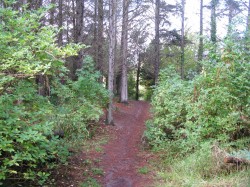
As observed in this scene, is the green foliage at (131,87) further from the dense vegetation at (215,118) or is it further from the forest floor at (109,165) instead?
the dense vegetation at (215,118)

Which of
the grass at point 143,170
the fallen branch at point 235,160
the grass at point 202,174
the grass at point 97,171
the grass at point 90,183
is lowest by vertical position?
the grass at point 143,170

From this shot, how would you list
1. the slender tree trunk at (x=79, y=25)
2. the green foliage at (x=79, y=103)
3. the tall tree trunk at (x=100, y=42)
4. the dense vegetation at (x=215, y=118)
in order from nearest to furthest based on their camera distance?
the dense vegetation at (x=215, y=118), the green foliage at (x=79, y=103), the slender tree trunk at (x=79, y=25), the tall tree trunk at (x=100, y=42)

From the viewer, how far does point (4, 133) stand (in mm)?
3250

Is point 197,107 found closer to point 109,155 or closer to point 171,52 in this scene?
point 109,155

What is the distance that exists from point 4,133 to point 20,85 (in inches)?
42.8

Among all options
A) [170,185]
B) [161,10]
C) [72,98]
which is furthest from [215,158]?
[161,10]

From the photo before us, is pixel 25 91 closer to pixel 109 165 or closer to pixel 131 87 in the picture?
pixel 109 165

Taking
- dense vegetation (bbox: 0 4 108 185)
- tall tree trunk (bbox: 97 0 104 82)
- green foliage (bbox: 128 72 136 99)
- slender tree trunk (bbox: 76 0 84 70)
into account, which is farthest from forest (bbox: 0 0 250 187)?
green foliage (bbox: 128 72 136 99)


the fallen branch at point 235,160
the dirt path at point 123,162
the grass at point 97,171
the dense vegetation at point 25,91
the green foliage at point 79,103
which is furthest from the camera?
the green foliage at point 79,103

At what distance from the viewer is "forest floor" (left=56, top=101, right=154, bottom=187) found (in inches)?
206

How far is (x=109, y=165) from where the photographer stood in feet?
20.7

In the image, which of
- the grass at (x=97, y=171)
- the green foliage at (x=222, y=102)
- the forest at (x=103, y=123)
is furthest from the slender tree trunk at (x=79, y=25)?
the grass at (x=97, y=171)

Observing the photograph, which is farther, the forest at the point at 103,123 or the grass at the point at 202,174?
the grass at the point at 202,174

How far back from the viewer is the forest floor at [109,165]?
5.24 metres
